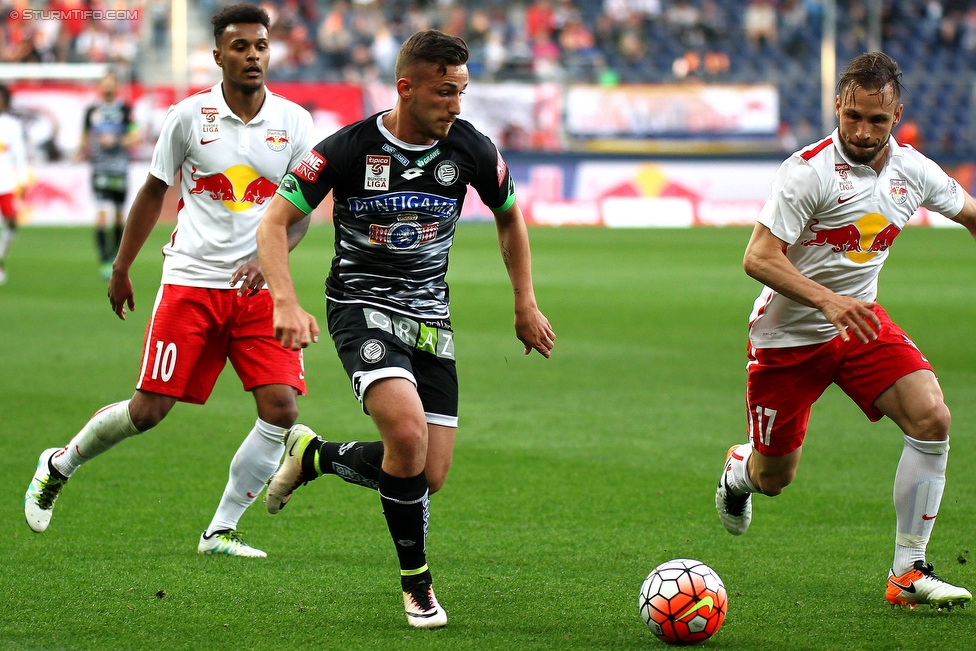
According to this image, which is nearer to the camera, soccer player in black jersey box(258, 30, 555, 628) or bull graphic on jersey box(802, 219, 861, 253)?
soccer player in black jersey box(258, 30, 555, 628)

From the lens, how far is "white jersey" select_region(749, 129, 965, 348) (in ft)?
16.2

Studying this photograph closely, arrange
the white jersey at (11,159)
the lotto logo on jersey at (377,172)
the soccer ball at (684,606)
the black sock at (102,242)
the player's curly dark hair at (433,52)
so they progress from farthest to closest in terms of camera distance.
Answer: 1. the black sock at (102,242)
2. the white jersey at (11,159)
3. the lotto logo on jersey at (377,172)
4. the player's curly dark hair at (433,52)
5. the soccer ball at (684,606)

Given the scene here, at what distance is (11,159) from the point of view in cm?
1672

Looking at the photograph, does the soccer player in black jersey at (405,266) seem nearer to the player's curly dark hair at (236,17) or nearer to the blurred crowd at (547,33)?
the player's curly dark hair at (236,17)

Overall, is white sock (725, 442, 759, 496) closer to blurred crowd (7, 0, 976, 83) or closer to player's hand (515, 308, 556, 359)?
player's hand (515, 308, 556, 359)

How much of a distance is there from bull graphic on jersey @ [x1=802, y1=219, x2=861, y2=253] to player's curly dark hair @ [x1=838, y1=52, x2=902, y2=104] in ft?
1.68

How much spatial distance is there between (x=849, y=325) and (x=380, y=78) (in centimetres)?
2686

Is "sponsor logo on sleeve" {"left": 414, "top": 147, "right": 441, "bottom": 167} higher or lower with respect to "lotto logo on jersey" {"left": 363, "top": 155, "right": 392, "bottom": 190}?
higher

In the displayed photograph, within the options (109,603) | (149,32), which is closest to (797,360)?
(109,603)

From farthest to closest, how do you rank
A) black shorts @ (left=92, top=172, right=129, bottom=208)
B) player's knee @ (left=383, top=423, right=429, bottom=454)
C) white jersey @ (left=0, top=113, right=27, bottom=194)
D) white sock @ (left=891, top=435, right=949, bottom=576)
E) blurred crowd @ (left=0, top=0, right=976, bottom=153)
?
blurred crowd @ (left=0, top=0, right=976, bottom=153), black shorts @ (left=92, top=172, right=129, bottom=208), white jersey @ (left=0, top=113, right=27, bottom=194), white sock @ (left=891, top=435, right=949, bottom=576), player's knee @ (left=383, top=423, right=429, bottom=454)

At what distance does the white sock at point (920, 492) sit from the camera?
493 centimetres

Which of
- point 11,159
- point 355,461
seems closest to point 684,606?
point 355,461

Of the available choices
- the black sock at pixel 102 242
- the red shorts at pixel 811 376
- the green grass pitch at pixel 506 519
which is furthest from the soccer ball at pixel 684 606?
the black sock at pixel 102 242

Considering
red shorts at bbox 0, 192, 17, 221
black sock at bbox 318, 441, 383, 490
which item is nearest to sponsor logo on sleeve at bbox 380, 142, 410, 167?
black sock at bbox 318, 441, 383, 490
